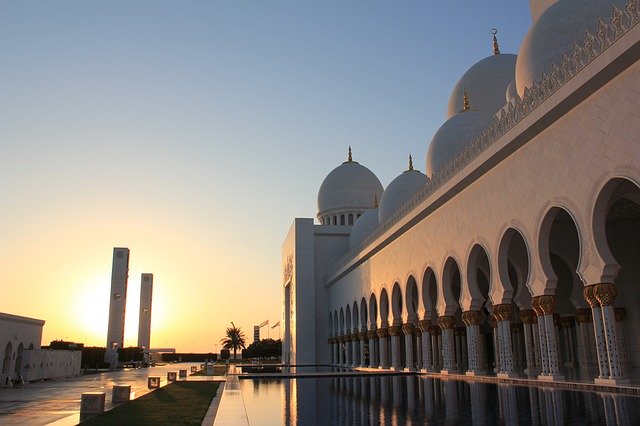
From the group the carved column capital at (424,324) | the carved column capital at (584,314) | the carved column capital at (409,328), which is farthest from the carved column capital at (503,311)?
the carved column capital at (409,328)

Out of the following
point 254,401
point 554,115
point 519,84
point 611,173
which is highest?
point 519,84

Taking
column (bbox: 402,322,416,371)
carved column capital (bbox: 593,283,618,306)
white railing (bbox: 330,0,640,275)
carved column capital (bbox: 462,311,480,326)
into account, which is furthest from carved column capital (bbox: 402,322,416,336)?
carved column capital (bbox: 593,283,618,306)

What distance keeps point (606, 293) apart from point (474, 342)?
16.4 feet

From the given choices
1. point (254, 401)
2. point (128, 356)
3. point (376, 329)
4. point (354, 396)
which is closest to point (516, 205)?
point (354, 396)

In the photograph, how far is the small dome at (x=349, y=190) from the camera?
33.6 m

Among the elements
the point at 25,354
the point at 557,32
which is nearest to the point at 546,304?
the point at 557,32

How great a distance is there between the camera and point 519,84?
44.2 feet

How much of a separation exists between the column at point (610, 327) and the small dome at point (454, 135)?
32.4ft

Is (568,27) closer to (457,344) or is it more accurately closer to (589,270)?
(589,270)

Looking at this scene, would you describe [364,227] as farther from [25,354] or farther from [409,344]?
[25,354]

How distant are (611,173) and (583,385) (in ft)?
10.5

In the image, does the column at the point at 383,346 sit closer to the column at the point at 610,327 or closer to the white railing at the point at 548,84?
the white railing at the point at 548,84

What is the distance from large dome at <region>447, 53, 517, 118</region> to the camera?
20.3m

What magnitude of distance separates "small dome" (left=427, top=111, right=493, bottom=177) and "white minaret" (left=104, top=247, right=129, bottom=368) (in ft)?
86.1
